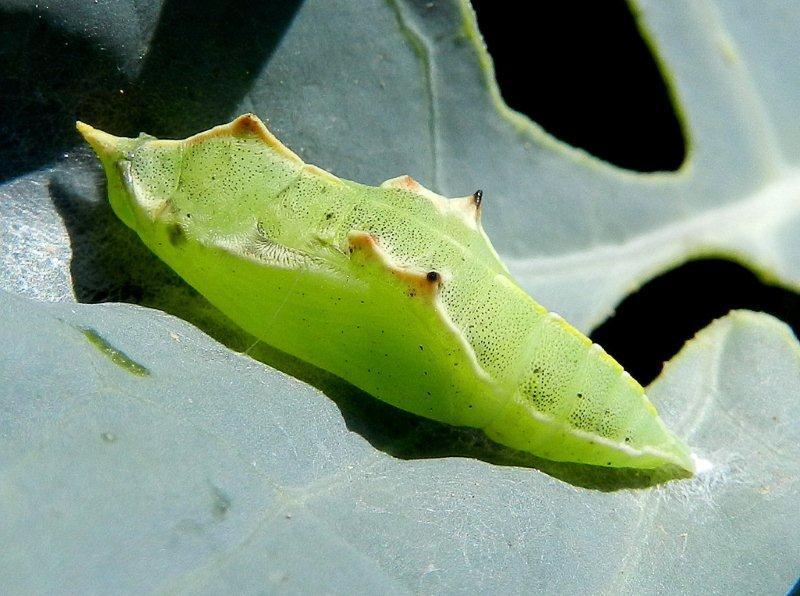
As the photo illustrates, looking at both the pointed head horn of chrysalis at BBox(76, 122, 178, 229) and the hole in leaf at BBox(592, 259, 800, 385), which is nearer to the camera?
the pointed head horn of chrysalis at BBox(76, 122, 178, 229)

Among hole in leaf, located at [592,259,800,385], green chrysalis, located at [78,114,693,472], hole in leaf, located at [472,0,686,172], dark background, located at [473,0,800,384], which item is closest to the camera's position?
green chrysalis, located at [78,114,693,472]

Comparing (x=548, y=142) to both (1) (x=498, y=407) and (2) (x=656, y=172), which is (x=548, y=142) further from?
(1) (x=498, y=407)

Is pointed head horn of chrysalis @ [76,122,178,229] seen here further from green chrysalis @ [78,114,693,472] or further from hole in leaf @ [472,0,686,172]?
hole in leaf @ [472,0,686,172]

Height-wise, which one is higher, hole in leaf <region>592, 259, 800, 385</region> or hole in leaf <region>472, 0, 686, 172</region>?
hole in leaf <region>472, 0, 686, 172</region>

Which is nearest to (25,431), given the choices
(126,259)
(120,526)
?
(120,526)

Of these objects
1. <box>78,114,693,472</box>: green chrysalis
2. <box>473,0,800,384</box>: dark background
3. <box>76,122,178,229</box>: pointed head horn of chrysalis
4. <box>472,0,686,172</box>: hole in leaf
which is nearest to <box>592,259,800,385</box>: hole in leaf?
<box>473,0,800,384</box>: dark background

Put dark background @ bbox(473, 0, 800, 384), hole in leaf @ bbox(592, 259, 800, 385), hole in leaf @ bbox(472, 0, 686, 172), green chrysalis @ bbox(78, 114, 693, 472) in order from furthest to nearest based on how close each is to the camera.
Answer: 1. hole in leaf @ bbox(472, 0, 686, 172)
2. dark background @ bbox(473, 0, 800, 384)
3. hole in leaf @ bbox(592, 259, 800, 385)
4. green chrysalis @ bbox(78, 114, 693, 472)

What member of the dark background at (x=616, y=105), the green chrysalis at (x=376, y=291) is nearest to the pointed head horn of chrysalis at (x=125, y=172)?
the green chrysalis at (x=376, y=291)

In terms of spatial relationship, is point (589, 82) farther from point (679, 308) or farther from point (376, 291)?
point (376, 291)
